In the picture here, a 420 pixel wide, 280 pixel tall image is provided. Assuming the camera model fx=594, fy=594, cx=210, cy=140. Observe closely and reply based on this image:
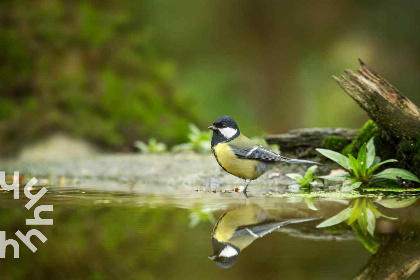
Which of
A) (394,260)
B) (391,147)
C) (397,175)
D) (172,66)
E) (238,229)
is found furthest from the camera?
(172,66)

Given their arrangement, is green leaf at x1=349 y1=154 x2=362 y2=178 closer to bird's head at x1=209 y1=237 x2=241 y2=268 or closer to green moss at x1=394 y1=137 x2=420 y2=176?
green moss at x1=394 y1=137 x2=420 y2=176

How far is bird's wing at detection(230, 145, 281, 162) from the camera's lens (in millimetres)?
5613

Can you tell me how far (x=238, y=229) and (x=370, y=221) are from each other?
0.91 m

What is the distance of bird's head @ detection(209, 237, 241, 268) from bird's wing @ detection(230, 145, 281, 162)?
8.52 feet

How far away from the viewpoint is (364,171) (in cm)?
567

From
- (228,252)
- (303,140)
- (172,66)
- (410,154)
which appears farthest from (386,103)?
(172,66)

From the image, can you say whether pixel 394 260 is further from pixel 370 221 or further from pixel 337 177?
pixel 337 177

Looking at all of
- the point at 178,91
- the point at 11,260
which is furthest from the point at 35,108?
the point at 11,260

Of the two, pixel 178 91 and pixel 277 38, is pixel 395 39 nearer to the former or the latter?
pixel 277 38

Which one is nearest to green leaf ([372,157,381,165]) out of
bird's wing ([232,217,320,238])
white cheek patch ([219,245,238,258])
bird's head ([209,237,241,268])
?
bird's wing ([232,217,320,238])

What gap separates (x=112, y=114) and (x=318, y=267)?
34.0ft

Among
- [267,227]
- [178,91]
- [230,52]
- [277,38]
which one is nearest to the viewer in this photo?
[267,227]

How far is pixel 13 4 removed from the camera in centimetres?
1226

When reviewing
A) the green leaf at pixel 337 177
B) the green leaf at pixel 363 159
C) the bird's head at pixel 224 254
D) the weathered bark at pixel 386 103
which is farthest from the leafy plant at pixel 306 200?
the bird's head at pixel 224 254
